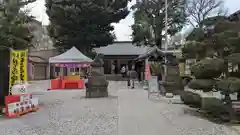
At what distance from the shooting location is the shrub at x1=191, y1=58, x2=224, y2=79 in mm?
9391

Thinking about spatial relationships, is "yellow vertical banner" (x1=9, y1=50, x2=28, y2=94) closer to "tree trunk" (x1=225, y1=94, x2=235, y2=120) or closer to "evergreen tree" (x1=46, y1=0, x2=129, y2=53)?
"tree trunk" (x1=225, y1=94, x2=235, y2=120)

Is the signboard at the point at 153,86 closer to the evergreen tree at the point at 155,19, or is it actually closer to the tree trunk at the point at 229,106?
the tree trunk at the point at 229,106

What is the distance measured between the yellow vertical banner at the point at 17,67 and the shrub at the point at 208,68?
250 inches

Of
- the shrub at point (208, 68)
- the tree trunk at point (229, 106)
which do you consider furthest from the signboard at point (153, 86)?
the tree trunk at point (229, 106)

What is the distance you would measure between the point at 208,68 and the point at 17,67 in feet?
22.6

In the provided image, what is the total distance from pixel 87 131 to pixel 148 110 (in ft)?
12.0

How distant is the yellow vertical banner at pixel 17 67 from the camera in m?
11.6

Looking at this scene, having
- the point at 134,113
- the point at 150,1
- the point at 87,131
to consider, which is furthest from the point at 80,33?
the point at 87,131

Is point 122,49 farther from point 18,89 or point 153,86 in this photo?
point 18,89

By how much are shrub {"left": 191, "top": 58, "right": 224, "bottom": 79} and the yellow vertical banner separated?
6345 mm

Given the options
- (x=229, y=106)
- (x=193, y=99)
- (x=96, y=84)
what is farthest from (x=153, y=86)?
(x=229, y=106)

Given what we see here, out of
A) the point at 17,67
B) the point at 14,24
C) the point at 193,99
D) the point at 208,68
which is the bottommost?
the point at 193,99

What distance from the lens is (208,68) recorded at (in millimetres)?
9453

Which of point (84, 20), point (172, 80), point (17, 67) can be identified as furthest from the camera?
point (84, 20)
